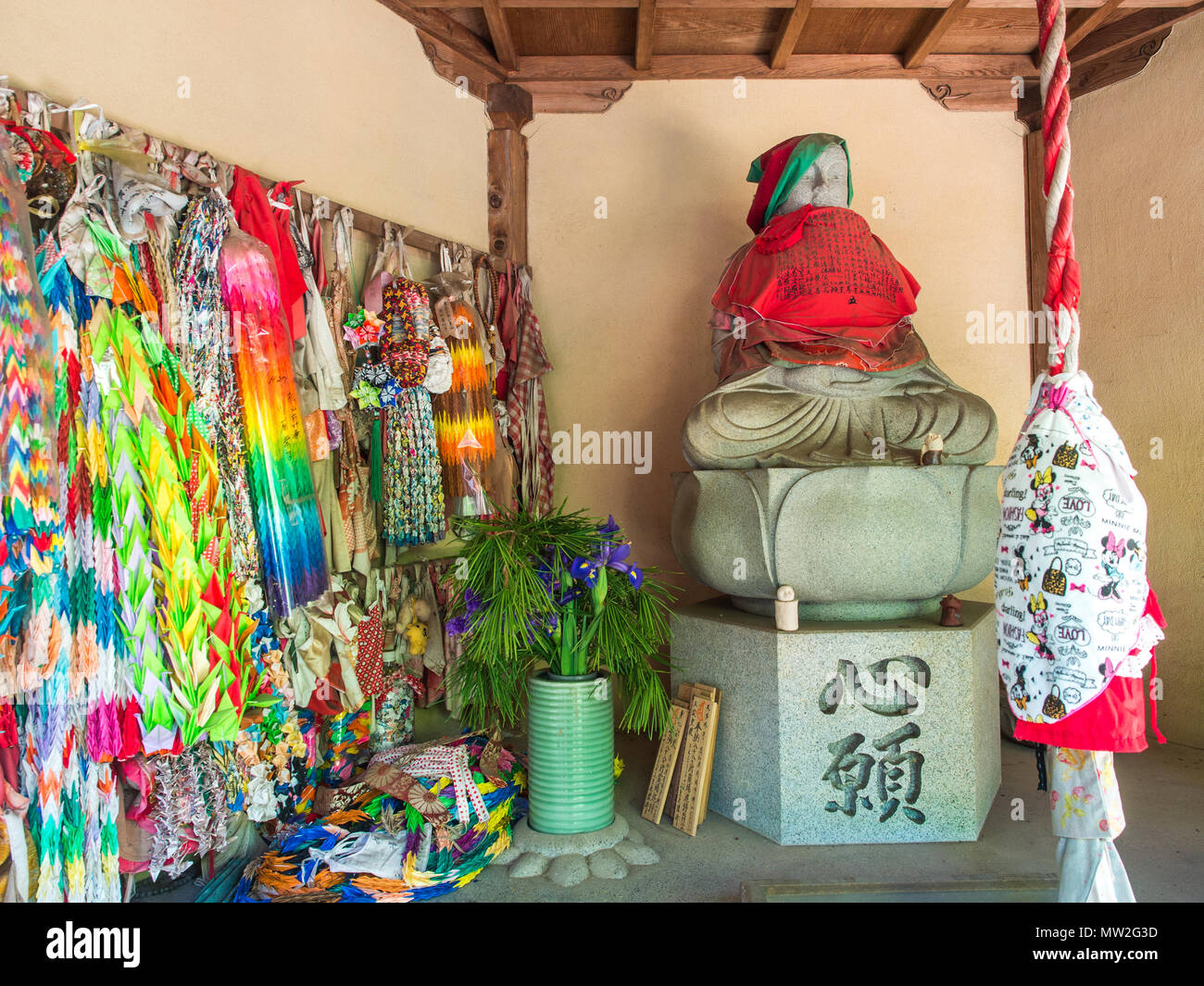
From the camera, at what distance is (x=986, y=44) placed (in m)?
3.82

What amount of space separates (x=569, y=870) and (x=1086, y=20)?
3.99m

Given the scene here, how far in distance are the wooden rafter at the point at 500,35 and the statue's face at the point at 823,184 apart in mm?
1482

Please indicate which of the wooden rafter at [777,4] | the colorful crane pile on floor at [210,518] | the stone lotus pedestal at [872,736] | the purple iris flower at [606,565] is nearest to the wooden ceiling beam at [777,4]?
the wooden rafter at [777,4]

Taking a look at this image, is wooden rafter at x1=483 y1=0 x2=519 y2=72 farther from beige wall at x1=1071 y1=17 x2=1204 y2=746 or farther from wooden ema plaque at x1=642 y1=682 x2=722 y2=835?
wooden ema plaque at x1=642 y1=682 x2=722 y2=835

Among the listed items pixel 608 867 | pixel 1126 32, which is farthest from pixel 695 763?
pixel 1126 32

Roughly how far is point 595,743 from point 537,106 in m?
3.09

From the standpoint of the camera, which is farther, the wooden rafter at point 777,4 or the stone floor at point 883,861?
the wooden rafter at point 777,4

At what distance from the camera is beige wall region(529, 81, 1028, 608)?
153 inches

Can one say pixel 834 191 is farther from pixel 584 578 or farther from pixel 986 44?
pixel 584 578

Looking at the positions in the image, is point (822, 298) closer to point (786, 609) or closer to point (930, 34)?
point (786, 609)

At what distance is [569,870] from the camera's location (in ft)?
7.57

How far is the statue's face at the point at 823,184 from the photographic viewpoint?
10.00 ft

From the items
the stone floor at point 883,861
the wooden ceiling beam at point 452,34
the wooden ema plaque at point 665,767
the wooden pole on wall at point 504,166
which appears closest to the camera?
the stone floor at point 883,861

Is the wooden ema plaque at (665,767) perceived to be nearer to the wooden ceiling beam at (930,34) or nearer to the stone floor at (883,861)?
the stone floor at (883,861)
